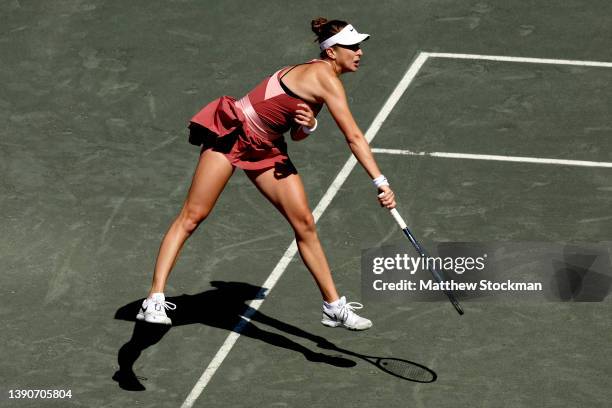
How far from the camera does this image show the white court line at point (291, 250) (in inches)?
478

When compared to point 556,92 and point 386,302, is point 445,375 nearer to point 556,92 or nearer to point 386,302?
point 386,302

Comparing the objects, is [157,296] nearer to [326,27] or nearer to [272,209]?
[326,27]

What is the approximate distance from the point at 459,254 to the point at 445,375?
2.04m

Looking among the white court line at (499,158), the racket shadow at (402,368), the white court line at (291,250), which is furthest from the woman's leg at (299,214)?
the white court line at (499,158)

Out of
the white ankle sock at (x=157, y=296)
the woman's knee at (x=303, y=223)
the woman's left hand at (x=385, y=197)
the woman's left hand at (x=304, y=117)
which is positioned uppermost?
the woman's left hand at (x=304, y=117)

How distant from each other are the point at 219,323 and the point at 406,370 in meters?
1.77

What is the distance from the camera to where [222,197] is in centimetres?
1495

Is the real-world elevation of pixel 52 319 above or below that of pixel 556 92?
above

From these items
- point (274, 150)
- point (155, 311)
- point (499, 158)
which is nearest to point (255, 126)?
point (274, 150)

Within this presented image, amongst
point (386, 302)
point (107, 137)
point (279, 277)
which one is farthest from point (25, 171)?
point (386, 302)

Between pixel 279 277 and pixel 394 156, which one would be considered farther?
pixel 394 156

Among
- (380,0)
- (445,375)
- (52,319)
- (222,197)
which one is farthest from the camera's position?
(380,0)

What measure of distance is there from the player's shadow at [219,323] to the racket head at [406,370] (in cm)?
26

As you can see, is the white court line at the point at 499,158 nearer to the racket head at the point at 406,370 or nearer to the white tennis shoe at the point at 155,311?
the racket head at the point at 406,370
